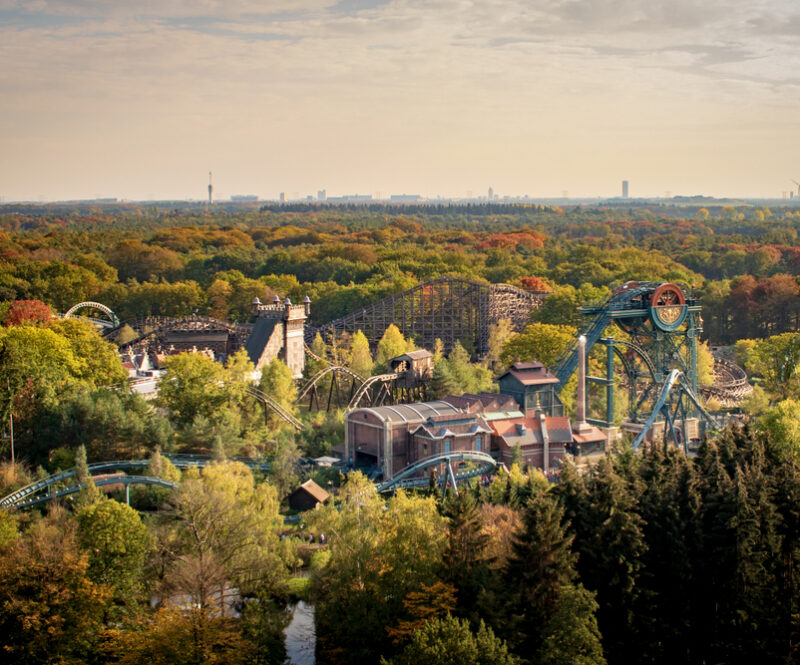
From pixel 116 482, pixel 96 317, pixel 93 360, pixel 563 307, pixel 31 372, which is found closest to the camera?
pixel 116 482

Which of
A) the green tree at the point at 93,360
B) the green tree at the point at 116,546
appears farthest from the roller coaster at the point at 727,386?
the green tree at the point at 116,546

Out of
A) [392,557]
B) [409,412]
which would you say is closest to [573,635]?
[392,557]

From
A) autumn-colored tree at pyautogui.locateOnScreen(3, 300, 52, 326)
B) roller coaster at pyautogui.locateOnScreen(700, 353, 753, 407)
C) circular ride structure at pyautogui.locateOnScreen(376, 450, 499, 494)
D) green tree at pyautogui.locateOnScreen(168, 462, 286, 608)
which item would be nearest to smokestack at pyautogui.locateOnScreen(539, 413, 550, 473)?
circular ride structure at pyautogui.locateOnScreen(376, 450, 499, 494)

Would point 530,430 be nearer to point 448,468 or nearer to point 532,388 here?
point 532,388

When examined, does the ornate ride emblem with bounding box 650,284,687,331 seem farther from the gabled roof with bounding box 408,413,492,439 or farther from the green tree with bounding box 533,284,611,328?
the green tree with bounding box 533,284,611,328

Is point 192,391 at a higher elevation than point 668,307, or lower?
lower

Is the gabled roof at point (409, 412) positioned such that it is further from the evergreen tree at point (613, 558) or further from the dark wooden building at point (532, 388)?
the evergreen tree at point (613, 558)

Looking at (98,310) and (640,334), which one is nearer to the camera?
(640,334)
